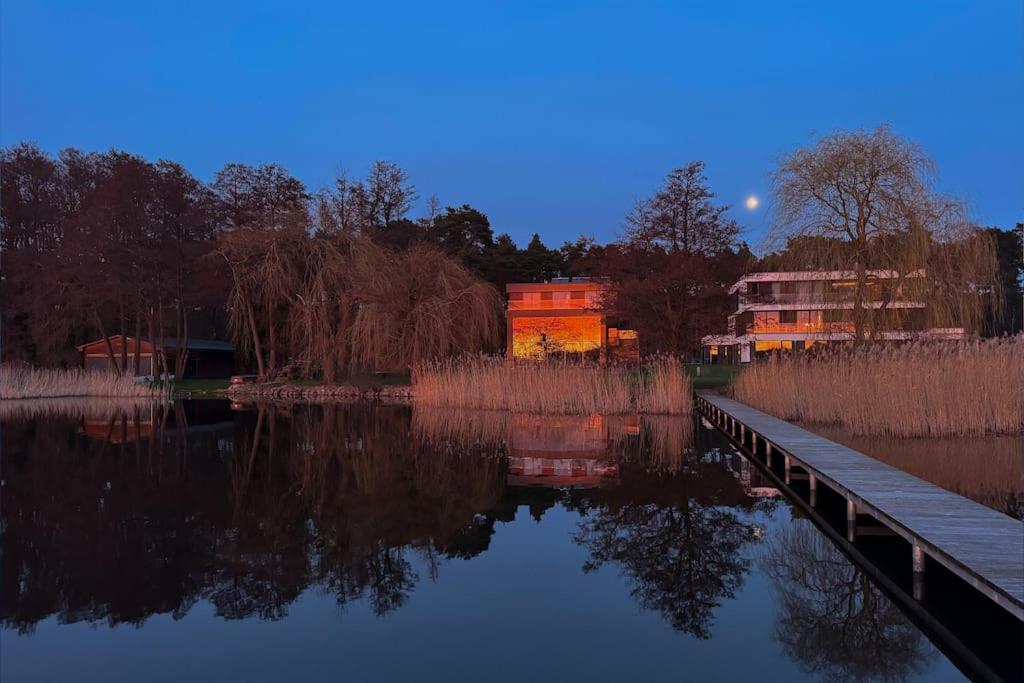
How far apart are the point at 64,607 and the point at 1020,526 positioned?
6430 mm

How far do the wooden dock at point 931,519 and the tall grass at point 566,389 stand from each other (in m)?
7.41

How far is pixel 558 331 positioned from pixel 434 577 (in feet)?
113

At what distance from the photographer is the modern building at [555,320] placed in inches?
1565

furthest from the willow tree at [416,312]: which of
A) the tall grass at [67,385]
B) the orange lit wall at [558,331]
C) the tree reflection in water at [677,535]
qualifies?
the orange lit wall at [558,331]

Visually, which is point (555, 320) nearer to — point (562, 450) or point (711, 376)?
point (711, 376)

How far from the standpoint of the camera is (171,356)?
3978 centimetres

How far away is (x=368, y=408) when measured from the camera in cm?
2138

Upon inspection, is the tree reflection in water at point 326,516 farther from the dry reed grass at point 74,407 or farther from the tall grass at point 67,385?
the tall grass at point 67,385

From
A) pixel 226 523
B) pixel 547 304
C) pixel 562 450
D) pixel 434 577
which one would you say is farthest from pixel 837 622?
pixel 547 304

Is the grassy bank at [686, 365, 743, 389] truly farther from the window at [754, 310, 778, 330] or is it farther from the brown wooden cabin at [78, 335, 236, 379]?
the brown wooden cabin at [78, 335, 236, 379]

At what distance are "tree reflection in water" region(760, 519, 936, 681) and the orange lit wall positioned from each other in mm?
33278

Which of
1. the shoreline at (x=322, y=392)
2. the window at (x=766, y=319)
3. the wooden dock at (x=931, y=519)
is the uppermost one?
the window at (x=766, y=319)

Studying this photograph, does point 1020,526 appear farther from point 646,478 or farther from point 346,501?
point 346,501

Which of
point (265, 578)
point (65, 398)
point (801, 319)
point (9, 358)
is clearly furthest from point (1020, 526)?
point (801, 319)
